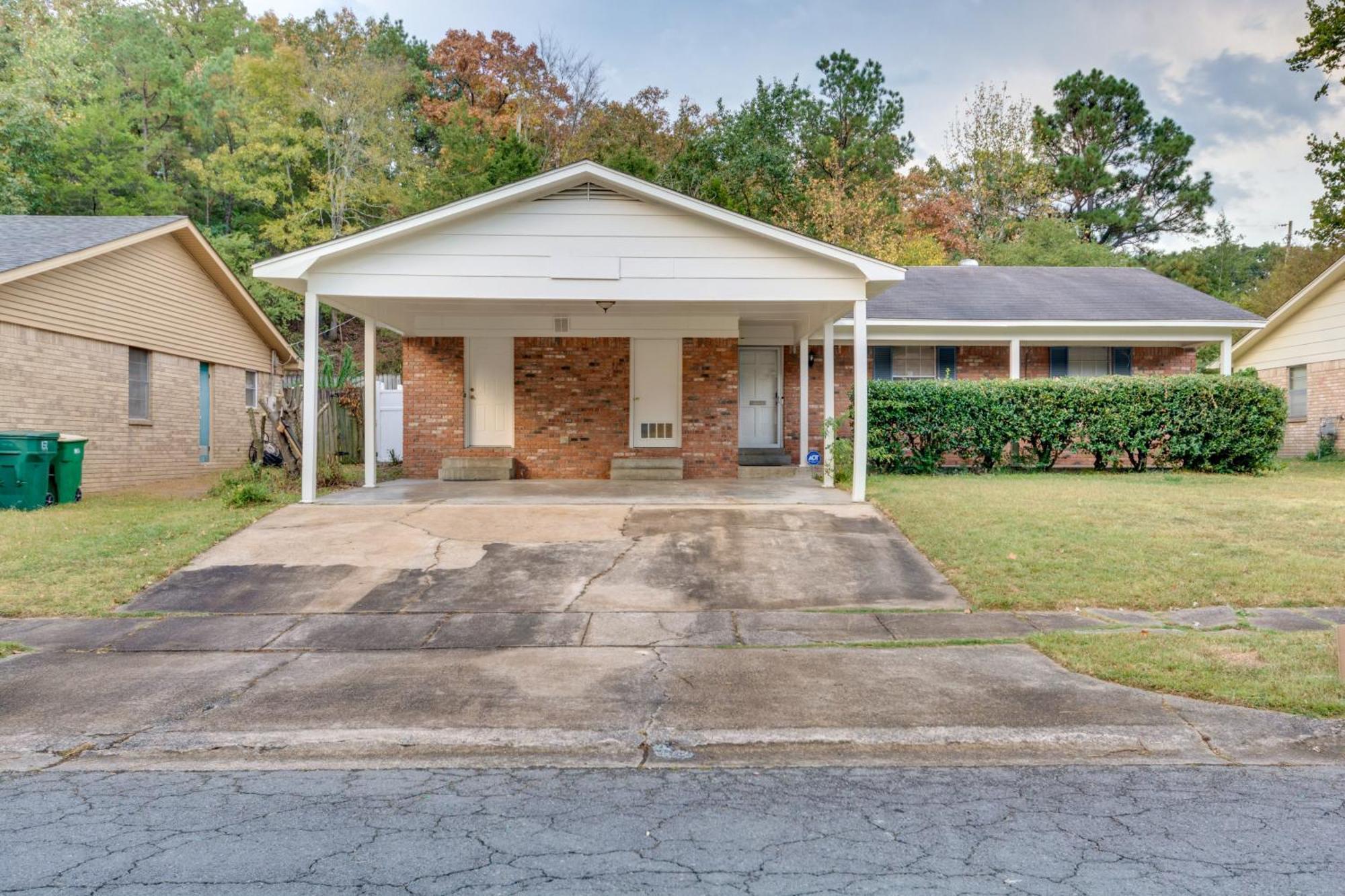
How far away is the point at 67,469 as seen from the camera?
11.6 metres

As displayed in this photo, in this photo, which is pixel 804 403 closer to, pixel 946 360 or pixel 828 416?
pixel 828 416

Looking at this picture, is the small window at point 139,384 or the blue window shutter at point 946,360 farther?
the blue window shutter at point 946,360

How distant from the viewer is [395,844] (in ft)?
10.0

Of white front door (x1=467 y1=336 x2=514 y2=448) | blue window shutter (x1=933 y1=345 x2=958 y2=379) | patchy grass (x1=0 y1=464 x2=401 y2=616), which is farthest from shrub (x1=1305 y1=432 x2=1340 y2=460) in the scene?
patchy grass (x1=0 y1=464 x2=401 y2=616)

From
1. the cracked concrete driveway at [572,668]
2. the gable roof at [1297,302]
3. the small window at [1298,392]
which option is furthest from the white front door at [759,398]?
the small window at [1298,392]

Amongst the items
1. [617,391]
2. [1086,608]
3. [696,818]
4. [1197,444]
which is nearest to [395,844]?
[696,818]

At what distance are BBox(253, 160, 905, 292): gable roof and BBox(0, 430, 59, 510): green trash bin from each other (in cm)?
367

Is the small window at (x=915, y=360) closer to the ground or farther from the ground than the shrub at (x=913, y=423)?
farther from the ground

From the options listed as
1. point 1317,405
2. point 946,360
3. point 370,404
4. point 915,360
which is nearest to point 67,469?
point 370,404

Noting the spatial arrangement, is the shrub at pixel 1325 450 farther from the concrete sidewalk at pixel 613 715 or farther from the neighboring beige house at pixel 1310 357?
Result: the concrete sidewalk at pixel 613 715

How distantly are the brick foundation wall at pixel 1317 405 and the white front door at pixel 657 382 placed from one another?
14714mm

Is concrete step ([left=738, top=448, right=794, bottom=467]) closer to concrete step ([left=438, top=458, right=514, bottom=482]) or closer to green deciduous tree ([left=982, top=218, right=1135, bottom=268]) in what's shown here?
concrete step ([left=438, top=458, right=514, bottom=482])

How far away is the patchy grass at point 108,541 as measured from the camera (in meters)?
7.02

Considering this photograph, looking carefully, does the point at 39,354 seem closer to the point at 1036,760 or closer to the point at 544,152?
the point at 1036,760
